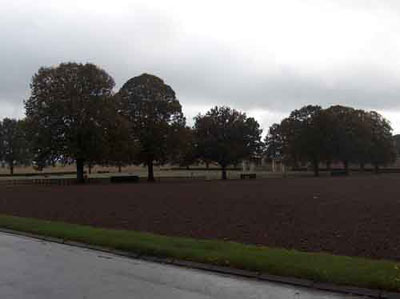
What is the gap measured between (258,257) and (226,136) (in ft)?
287

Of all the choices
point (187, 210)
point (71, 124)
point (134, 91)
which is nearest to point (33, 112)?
point (71, 124)

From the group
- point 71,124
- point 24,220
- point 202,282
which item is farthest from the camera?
point 71,124

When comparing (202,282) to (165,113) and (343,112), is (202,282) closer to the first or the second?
(165,113)

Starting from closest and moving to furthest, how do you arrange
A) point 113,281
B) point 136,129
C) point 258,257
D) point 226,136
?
point 113,281, point 258,257, point 136,129, point 226,136

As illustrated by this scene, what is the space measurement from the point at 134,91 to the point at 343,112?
55.8 metres

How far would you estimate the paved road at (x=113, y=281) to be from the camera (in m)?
9.80

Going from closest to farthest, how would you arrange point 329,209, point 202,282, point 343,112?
point 202,282
point 329,209
point 343,112

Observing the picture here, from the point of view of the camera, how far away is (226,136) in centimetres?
10050

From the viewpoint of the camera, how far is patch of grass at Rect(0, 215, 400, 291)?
35.3 ft

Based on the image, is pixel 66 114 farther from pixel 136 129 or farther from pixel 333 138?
pixel 333 138

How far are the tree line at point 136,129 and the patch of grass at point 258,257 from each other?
55389 mm

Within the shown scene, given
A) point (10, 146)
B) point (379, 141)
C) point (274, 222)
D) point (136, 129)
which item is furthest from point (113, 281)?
point (10, 146)

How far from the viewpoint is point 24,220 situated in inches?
949

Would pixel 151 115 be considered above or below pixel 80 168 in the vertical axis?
above
